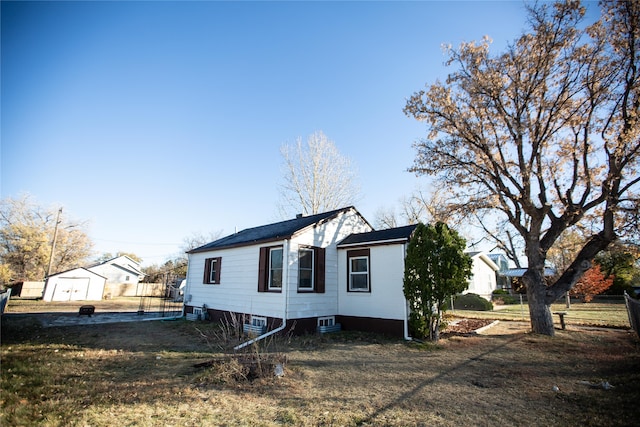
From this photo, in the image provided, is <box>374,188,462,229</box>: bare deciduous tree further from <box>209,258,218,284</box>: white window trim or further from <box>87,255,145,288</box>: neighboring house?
<box>87,255,145,288</box>: neighboring house

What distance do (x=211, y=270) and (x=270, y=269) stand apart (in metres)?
5.11

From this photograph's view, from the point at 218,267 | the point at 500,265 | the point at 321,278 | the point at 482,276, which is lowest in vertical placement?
the point at 321,278

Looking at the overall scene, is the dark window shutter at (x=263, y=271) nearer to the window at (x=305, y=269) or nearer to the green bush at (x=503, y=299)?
the window at (x=305, y=269)

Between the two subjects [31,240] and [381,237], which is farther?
[31,240]

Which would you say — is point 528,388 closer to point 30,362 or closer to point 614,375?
point 614,375

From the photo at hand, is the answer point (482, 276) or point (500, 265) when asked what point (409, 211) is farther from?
point (500, 265)

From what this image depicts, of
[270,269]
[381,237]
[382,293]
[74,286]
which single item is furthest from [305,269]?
[74,286]

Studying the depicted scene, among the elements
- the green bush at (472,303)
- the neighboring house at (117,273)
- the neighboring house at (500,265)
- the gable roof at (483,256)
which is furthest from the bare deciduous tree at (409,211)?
the neighboring house at (117,273)

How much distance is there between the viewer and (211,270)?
1519 centimetres

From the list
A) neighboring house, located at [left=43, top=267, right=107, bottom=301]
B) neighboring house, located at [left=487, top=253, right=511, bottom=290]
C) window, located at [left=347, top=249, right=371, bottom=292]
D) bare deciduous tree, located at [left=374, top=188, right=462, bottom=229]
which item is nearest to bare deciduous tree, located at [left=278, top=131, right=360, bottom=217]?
bare deciduous tree, located at [left=374, top=188, right=462, bottom=229]

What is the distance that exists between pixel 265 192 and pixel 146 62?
1347cm

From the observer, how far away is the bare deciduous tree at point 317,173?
22.9 metres

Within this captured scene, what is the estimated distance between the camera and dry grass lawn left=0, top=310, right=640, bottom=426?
4195 millimetres

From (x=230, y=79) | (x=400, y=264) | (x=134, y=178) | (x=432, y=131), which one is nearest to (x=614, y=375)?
(x=400, y=264)
